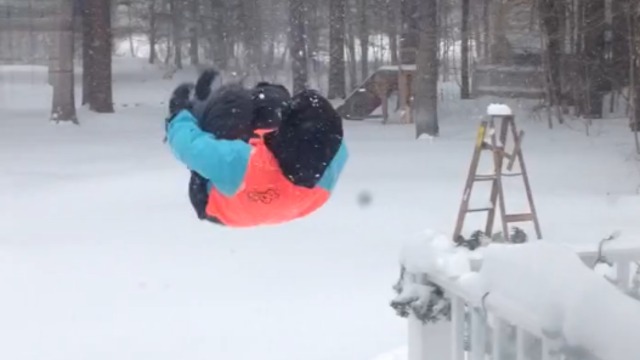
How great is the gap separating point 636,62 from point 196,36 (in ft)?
33.8

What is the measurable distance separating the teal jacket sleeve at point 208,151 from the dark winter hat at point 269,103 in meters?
0.11

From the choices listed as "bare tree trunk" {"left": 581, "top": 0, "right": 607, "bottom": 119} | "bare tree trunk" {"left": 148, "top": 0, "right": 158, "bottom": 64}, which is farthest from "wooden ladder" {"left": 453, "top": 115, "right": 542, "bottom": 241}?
"bare tree trunk" {"left": 148, "top": 0, "right": 158, "bottom": 64}

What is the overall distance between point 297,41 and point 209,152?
58.3ft

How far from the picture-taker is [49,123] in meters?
19.4

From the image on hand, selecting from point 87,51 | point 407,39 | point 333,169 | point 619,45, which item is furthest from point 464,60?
point 333,169

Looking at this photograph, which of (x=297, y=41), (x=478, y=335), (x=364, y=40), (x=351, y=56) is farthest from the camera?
(x=364, y=40)

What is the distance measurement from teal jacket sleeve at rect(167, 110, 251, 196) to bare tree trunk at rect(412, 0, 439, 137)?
14.0 metres

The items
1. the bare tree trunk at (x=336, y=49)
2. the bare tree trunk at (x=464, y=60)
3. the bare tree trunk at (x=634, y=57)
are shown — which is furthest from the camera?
the bare tree trunk at (x=336, y=49)

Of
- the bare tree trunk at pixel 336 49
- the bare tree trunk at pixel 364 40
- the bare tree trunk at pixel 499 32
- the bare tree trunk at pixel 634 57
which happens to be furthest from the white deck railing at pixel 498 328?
the bare tree trunk at pixel 364 40

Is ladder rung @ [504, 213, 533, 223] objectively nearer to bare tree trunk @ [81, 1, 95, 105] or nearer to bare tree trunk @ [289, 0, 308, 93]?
bare tree trunk @ [289, 0, 308, 93]

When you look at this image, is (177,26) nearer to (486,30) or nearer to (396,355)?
(486,30)

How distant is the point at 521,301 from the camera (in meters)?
2.15

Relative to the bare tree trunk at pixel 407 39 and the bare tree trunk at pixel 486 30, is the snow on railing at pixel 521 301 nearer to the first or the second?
the bare tree trunk at pixel 486 30

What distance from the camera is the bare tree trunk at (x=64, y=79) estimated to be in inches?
749
